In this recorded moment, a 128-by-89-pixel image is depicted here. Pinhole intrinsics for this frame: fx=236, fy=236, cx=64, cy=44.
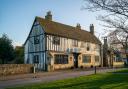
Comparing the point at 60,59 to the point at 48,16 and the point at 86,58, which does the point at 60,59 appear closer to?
the point at 48,16

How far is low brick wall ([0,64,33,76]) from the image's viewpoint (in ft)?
95.7

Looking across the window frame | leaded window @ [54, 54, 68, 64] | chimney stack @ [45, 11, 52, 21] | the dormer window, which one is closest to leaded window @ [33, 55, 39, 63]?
leaded window @ [54, 54, 68, 64]

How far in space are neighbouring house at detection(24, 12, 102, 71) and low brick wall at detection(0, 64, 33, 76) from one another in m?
4.73

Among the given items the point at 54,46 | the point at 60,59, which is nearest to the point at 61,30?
the point at 54,46

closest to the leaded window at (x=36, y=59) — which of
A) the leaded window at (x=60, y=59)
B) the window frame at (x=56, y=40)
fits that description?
the leaded window at (x=60, y=59)

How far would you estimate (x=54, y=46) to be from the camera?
3903cm

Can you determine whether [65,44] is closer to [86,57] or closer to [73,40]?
[73,40]

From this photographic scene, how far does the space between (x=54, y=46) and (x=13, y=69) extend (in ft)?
33.6

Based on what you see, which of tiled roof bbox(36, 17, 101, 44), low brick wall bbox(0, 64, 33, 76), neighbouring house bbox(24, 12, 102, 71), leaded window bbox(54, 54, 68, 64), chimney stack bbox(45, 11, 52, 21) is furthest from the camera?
chimney stack bbox(45, 11, 52, 21)

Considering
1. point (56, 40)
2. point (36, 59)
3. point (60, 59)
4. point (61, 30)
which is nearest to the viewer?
point (36, 59)

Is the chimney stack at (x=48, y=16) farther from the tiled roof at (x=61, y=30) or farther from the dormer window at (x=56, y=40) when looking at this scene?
the dormer window at (x=56, y=40)

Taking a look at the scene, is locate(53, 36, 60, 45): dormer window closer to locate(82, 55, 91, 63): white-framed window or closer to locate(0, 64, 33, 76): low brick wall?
locate(0, 64, 33, 76): low brick wall

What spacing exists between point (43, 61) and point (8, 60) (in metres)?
11.4

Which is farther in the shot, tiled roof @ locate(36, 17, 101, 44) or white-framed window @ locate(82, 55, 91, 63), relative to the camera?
white-framed window @ locate(82, 55, 91, 63)
